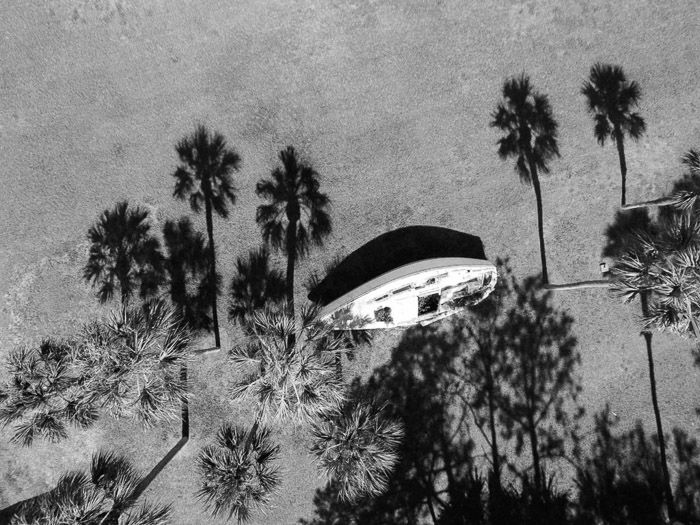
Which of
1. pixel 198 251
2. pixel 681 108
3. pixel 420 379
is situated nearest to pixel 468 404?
pixel 420 379

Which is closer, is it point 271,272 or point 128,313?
point 128,313

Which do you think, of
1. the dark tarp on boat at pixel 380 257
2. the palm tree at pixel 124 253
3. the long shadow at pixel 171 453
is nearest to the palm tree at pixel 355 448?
the dark tarp on boat at pixel 380 257

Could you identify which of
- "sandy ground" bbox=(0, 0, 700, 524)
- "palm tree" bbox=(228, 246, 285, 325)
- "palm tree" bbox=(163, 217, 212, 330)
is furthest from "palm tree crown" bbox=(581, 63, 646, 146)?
"palm tree" bbox=(163, 217, 212, 330)

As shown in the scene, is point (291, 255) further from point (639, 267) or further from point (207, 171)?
point (639, 267)

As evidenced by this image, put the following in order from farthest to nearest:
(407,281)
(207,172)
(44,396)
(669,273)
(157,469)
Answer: (157,469)
(207,172)
(407,281)
(44,396)
(669,273)

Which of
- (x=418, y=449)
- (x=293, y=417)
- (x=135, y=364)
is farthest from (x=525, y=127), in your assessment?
(x=135, y=364)

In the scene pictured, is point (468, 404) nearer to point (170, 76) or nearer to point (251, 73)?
point (251, 73)
